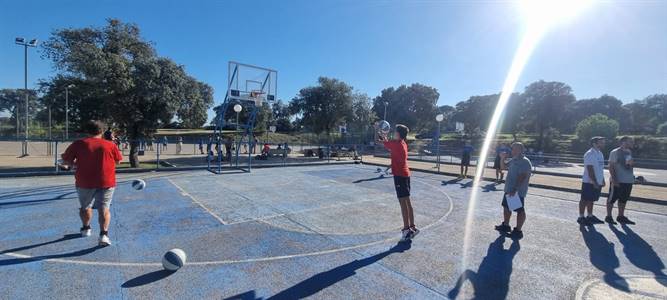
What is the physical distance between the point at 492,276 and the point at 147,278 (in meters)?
4.30

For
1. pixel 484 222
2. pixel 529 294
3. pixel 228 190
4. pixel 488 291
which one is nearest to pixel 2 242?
pixel 228 190

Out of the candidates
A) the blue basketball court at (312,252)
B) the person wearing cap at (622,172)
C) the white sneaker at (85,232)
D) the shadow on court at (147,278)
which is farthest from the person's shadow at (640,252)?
the white sneaker at (85,232)

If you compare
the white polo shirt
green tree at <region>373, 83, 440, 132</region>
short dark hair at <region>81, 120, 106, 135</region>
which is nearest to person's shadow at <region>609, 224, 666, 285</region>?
the white polo shirt

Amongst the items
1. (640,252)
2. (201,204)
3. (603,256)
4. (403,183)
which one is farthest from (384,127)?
(201,204)

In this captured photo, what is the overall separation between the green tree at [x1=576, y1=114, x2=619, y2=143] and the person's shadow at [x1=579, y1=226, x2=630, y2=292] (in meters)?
42.6

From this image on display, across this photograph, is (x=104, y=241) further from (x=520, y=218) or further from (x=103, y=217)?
(x=520, y=218)

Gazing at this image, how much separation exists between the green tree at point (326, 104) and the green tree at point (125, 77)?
16.3m

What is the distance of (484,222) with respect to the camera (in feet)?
21.2

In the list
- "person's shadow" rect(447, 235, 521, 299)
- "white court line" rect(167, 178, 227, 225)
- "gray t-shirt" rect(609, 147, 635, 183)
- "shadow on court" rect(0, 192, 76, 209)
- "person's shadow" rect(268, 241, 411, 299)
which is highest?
"gray t-shirt" rect(609, 147, 635, 183)

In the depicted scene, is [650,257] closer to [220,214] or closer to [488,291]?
[488,291]

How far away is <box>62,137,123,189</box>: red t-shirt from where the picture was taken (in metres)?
4.32

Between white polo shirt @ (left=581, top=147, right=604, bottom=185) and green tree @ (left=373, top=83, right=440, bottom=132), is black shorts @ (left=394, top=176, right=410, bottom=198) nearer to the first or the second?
white polo shirt @ (left=581, top=147, right=604, bottom=185)

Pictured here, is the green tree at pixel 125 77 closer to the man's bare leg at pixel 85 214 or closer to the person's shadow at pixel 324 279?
the man's bare leg at pixel 85 214

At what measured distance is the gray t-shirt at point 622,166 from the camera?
20.7ft
